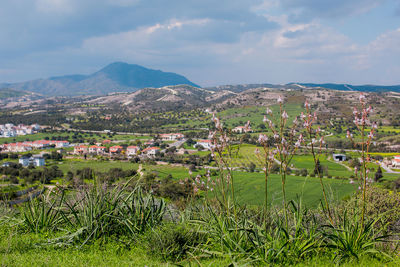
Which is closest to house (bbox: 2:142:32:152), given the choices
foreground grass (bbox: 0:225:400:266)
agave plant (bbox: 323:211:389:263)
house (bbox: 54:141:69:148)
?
house (bbox: 54:141:69:148)

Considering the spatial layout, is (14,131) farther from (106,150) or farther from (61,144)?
(106,150)

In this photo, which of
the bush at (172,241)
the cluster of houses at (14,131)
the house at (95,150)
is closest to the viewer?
the bush at (172,241)

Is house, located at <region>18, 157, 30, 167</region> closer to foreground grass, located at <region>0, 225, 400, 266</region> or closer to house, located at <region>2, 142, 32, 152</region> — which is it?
house, located at <region>2, 142, 32, 152</region>

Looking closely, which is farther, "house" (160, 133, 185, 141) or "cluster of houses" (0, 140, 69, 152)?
"house" (160, 133, 185, 141)

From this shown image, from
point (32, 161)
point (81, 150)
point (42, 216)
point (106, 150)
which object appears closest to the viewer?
point (42, 216)

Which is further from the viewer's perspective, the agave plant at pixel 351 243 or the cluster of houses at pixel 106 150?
the cluster of houses at pixel 106 150

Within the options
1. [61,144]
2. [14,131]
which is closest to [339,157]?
[61,144]

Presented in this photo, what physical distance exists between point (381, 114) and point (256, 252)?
104429 millimetres

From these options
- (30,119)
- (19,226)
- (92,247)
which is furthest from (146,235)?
(30,119)

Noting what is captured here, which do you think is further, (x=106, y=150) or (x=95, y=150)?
(x=106, y=150)

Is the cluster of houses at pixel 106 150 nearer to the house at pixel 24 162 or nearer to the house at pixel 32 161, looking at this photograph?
the house at pixel 32 161

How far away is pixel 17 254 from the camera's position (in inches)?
158

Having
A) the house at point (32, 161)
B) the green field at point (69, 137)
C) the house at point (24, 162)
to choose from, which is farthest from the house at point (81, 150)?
the green field at point (69, 137)

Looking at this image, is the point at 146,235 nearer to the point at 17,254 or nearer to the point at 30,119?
the point at 17,254
